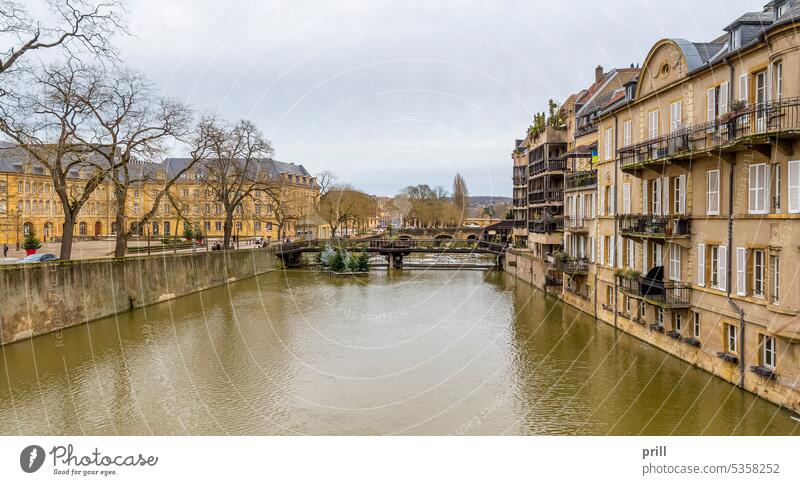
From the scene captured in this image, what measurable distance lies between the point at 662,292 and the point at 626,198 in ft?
21.4

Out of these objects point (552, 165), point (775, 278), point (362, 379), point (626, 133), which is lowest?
point (362, 379)

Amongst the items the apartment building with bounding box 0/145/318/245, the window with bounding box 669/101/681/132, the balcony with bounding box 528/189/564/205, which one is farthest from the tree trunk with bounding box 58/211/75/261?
the balcony with bounding box 528/189/564/205

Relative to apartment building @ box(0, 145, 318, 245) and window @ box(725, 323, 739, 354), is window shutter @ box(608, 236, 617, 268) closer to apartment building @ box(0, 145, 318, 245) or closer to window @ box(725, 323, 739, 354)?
window @ box(725, 323, 739, 354)

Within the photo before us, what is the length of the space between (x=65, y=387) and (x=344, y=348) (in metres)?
10.2

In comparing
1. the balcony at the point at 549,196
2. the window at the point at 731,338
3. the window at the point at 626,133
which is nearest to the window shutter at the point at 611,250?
the window at the point at 626,133

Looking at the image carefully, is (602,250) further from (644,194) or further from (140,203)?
(140,203)

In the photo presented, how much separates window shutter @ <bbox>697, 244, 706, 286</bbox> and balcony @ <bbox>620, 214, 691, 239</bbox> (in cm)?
81

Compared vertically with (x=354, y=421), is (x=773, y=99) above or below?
above

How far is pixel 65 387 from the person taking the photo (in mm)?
18562

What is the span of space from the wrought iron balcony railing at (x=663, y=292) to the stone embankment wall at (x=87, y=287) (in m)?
25.7

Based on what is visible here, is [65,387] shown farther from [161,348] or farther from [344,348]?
[344,348]

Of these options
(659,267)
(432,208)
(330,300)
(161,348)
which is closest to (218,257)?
(330,300)

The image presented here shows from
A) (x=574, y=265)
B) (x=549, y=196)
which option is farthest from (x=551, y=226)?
(x=574, y=265)

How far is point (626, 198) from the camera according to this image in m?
25.7
